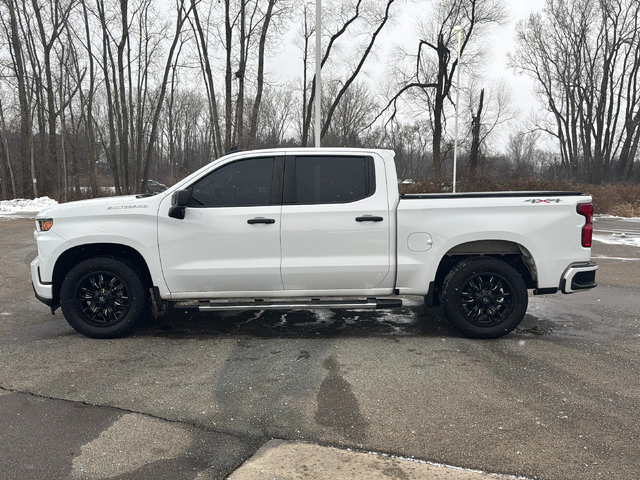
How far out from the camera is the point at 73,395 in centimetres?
389

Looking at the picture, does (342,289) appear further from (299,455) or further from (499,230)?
(299,455)

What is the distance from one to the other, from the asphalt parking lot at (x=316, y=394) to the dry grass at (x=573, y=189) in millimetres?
21831

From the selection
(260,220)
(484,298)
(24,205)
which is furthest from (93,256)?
(24,205)

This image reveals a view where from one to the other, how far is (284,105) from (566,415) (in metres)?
55.1

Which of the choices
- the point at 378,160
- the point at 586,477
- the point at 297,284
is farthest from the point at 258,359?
the point at 586,477

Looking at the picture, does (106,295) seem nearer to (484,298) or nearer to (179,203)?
(179,203)

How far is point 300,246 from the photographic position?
512 cm

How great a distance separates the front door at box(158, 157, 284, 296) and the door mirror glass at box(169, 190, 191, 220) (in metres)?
0.09

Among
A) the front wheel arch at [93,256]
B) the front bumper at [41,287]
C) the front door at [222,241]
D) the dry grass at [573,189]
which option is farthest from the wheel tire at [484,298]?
the dry grass at [573,189]

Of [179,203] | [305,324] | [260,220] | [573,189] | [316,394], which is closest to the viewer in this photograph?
[316,394]

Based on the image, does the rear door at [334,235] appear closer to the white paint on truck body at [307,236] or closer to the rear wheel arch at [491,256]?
the white paint on truck body at [307,236]

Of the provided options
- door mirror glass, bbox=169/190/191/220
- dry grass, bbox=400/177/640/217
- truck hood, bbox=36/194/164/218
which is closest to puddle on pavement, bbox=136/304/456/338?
door mirror glass, bbox=169/190/191/220

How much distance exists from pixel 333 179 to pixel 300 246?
2.68ft

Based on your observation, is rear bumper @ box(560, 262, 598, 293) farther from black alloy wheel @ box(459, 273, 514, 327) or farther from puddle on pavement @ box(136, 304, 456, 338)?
puddle on pavement @ box(136, 304, 456, 338)
